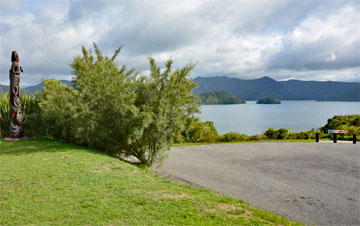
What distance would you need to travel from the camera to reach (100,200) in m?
4.99

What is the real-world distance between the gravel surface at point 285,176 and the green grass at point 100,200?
51.7 inches

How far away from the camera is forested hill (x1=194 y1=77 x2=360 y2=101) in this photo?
165m

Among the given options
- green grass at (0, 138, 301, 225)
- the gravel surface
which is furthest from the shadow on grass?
the gravel surface

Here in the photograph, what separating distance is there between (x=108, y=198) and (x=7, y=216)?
165cm

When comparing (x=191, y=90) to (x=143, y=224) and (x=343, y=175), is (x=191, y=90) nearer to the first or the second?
(x=343, y=175)

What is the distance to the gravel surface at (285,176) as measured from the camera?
6031 mm

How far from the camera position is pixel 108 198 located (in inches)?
202

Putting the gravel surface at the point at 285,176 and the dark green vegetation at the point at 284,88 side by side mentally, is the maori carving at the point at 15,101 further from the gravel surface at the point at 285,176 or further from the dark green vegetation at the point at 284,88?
the dark green vegetation at the point at 284,88

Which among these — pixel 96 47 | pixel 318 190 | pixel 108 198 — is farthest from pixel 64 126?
pixel 318 190

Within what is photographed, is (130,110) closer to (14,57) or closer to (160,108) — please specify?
(160,108)

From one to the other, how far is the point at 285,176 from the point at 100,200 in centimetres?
644

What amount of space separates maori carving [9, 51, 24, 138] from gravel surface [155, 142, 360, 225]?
663 cm

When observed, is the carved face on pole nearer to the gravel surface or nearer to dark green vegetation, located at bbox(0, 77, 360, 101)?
the gravel surface

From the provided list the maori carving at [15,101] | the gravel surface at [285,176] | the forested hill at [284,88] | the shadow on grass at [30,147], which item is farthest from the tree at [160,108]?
the forested hill at [284,88]
